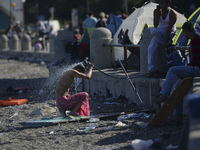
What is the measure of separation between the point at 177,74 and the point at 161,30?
1.92 m

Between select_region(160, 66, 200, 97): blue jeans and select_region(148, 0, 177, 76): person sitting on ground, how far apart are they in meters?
1.67

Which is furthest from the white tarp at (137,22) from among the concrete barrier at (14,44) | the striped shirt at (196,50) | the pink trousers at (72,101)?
the concrete barrier at (14,44)

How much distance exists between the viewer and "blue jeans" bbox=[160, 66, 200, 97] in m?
6.65

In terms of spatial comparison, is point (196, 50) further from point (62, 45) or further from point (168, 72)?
point (62, 45)

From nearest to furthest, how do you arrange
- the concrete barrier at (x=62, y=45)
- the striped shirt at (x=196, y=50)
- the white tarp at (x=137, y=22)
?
the striped shirt at (x=196, y=50) → the white tarp at (x=137, y=22) → the concrete barrier at (x=62, y=45)

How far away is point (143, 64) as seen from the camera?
9.08m

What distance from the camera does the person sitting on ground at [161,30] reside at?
8.45 m

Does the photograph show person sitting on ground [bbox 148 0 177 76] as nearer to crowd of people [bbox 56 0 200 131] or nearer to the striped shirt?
crowd of people [bbox 56 0 200 131]

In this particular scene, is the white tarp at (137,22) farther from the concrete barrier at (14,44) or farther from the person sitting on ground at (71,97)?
the concrete barrier at (14,44)

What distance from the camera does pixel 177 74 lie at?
676 centimetres

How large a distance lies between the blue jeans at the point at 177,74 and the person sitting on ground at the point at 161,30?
1667 mm

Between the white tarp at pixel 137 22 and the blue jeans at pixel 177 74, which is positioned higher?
the white tarp at pixel 137 22

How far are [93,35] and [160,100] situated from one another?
4756 millimetres

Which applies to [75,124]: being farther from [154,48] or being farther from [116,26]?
[116,26]
